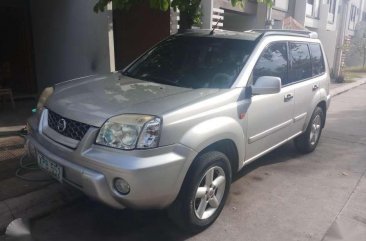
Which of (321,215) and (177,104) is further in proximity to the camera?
(321,215)

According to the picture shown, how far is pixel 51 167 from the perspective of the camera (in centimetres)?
311

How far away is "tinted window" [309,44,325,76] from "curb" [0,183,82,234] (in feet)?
12.1

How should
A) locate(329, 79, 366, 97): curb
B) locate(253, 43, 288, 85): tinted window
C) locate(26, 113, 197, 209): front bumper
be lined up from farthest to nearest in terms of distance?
locate(329, 79, 366, 97): curb < locate(253, 43, 288, 85): tinted window < locate(26, 113, 197, 209): front bumper

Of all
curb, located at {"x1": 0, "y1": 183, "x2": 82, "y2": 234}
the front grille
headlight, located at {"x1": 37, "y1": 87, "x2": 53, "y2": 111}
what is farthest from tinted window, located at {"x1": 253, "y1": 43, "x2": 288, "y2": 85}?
curb, located at {"x1": 0, "y1": 183, "x2": 82, "y2": 234}

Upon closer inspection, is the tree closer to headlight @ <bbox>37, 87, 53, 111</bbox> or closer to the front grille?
headlight @ <bbox>37, 87, 53, 111</bbox>

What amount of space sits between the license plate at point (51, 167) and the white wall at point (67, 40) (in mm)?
4016

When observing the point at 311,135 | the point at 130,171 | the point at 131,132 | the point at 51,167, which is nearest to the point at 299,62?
the point at 311,135

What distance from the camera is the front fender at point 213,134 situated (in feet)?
9.66

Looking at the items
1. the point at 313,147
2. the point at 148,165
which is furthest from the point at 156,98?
the point at 313,147

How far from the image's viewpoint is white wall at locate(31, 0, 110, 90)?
6965 mm

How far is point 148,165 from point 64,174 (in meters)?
0.77

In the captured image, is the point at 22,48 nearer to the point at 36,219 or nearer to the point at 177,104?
the point at 36,219

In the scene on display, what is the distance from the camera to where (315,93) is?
525 centimetres

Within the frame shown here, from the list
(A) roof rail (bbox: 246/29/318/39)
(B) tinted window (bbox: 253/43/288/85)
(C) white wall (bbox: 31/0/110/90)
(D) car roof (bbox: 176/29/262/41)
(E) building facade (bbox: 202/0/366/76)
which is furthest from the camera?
(E) building facade (bbox: 202/0/366/76)
